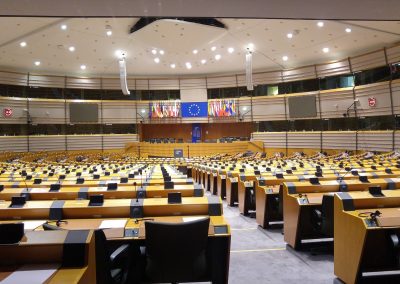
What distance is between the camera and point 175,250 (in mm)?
2738

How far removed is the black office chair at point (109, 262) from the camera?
240cm

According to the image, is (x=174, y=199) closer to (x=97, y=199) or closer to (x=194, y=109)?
(x=97, y=199)

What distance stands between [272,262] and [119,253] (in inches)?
103

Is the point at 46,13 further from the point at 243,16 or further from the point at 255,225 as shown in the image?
the point at 255,225

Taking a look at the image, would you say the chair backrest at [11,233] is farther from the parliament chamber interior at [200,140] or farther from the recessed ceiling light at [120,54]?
the recessed ceiling light at [120,54]

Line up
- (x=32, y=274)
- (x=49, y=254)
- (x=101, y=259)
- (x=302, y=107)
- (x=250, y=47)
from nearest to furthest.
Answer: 1. (x=32, y=274)
2. (x=49, y=254)
3. (x=101, y=259)
4. (x=250, y=47)
5. (x=302, y=107)

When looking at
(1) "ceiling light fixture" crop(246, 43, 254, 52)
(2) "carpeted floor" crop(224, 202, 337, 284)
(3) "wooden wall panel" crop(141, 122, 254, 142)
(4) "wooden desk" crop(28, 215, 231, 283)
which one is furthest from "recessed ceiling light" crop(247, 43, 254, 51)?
(4) "wooden desk" crop(28, 215, 231, 283)

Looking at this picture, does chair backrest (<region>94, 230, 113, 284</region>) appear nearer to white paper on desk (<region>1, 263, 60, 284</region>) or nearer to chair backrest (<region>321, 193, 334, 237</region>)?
white paper on desk (<region>1, 263, 60, 284</region>)

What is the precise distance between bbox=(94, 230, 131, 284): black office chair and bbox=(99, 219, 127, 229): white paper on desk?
469mm

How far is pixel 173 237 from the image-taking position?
8.80 feet

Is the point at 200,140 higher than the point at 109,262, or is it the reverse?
the point at 200,140

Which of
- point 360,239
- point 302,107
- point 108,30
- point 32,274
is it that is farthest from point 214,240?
point 302,107

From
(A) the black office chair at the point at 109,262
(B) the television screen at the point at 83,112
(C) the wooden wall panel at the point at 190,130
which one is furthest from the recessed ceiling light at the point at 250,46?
(A) the black office chair at the point at 109,262

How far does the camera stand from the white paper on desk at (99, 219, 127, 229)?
3479 millimetres
